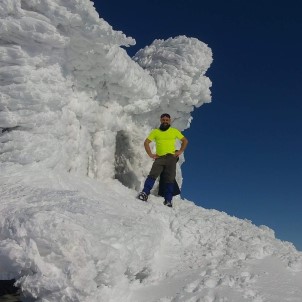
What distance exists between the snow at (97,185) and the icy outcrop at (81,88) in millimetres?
27

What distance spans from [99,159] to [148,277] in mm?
5057

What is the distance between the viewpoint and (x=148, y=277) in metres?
7.20

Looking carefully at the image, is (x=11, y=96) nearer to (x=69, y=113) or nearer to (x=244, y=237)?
(x=69, y=113)

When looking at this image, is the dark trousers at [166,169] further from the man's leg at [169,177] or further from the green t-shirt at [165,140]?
the green t-shirt at [165,140]

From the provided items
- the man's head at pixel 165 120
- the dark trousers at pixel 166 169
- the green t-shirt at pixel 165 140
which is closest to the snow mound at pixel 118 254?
the dark trousers at pixel 166 169

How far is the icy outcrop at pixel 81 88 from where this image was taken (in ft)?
28.8

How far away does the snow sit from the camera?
624 centimetres

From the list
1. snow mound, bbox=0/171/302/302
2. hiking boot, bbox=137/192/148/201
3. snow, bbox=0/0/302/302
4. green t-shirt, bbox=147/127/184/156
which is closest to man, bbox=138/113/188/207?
green t-shirt, bbox=147/127/184/156

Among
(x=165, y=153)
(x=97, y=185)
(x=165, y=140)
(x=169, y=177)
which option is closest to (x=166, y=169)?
(x=169, y=177)

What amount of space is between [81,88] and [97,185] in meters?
2.38

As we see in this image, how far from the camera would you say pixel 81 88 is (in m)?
10.8

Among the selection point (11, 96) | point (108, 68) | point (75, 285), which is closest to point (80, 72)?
point (108, 68)

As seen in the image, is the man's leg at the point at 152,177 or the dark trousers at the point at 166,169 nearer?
the man's leg at the point at 152,177

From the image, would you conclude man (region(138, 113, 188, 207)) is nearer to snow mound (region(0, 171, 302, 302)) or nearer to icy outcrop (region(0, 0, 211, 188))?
icy outcrop (region(0, 0, 211, 188))
